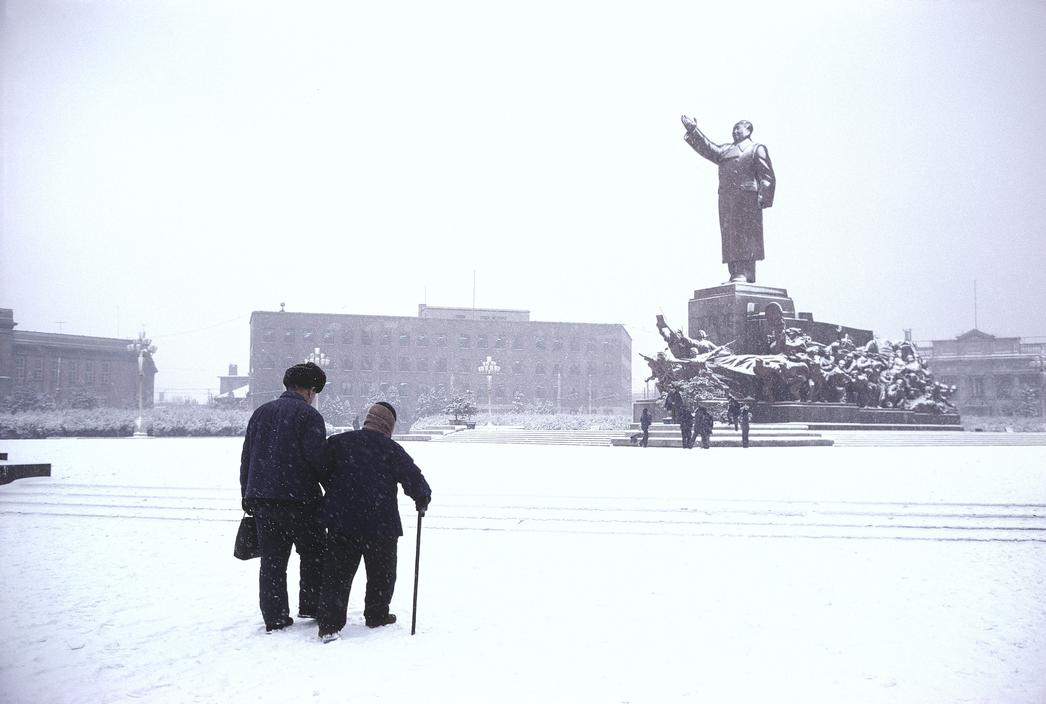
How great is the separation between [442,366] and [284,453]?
72.8 metres

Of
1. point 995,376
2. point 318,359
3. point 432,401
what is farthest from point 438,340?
point 995,376

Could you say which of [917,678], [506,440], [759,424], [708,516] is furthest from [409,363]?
[917,678]

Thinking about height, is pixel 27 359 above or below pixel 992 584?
above

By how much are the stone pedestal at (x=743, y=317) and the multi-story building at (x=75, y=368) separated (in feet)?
158

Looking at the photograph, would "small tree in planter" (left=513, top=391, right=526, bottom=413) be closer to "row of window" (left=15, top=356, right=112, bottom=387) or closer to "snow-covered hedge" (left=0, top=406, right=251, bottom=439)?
"row of window" (left=15, top=356, right=112, bottom=387)

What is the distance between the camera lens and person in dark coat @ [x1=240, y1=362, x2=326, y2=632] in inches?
172

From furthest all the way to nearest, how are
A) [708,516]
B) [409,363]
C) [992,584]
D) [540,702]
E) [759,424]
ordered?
1. [409,363]
2. [759,424]
3. [708,516]
4. [992,584]
5. [540,702]

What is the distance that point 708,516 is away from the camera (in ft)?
28.3

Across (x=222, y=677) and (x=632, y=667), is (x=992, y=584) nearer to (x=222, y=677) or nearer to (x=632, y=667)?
(x=632, y=667)

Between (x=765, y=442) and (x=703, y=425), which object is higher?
(x=703, y=425)

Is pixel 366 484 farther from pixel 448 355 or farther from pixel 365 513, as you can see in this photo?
pixel 448 355

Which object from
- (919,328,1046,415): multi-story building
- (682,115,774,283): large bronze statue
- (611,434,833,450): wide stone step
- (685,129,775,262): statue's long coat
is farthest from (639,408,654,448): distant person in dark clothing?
(919,328,1046,415): multi-story building

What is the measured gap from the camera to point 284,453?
4395 millimetres

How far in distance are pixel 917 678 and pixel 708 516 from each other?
498cm
